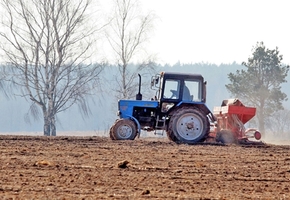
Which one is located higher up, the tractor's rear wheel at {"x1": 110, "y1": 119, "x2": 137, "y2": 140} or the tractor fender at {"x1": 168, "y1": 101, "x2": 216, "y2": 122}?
the tractor fender at {"x1": 168, "y1": 101, "x2": 216, "y2": 122}

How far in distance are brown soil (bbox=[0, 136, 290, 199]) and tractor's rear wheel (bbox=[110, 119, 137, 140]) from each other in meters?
4.30

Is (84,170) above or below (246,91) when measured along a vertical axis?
below

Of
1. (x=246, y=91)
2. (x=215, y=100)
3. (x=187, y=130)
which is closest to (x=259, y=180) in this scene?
(x=187, y=130)

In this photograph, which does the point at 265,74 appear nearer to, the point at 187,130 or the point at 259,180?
the point at 187,130

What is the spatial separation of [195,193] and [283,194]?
3.78 ft

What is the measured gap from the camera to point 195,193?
8766 mm

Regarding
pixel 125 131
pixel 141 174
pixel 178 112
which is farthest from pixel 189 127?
pixel 141 174

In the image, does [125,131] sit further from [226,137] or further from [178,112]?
Answer: [226,137]

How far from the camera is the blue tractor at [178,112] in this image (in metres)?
20.2

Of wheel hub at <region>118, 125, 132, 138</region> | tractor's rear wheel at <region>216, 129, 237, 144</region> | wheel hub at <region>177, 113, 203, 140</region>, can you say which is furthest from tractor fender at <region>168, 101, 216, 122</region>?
wheel hub at <region>118, 125, 132, 138</region>

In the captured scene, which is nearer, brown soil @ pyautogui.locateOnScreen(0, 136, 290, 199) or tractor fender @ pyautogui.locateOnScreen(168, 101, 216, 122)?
brown soil @ pyautogui.locateOnScreen(0, 136, 290, 199)

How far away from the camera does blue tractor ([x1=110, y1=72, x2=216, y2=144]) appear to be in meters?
20.2

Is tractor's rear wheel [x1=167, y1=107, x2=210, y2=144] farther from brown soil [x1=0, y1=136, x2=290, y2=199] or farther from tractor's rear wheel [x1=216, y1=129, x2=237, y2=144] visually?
brown soil [x1=0, y1=136, x2=290, y2=199]

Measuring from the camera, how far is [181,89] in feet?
66.2
